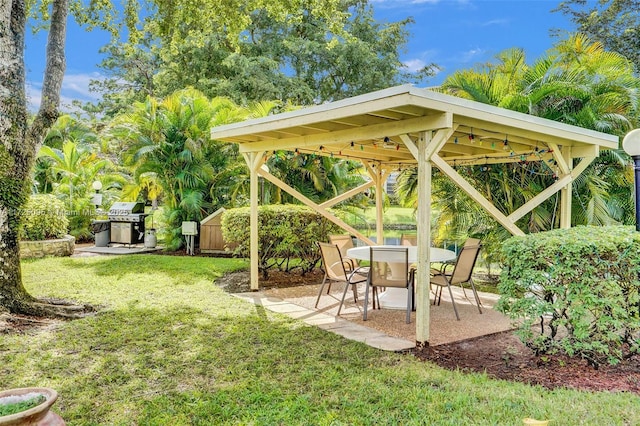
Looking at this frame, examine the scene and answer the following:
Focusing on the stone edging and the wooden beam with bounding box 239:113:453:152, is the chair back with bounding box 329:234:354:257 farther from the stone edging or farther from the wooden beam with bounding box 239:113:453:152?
the stone edging

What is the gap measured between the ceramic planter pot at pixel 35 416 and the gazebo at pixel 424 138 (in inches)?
138

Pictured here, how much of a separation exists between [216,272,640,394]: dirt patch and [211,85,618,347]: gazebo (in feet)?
1.44

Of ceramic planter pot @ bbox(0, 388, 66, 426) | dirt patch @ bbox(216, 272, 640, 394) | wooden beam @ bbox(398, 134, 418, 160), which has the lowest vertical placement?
dirt patch @ bbox(216, 272, 640, 394)

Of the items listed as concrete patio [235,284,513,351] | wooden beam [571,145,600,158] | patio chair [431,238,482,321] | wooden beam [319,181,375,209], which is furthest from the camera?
wooden beam [319,181,375,209]

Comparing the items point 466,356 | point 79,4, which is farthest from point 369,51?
point 466,356

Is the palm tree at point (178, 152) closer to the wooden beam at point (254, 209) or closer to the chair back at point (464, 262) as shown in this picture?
the wooden beam at point (254, 209)

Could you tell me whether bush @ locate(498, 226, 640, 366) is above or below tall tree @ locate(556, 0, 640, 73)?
below

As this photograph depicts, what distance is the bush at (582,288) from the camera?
13.4ft

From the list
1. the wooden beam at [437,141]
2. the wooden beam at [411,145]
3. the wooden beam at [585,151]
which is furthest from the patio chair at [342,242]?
the wooden beam at [585,151]

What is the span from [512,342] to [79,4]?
32.3 feet

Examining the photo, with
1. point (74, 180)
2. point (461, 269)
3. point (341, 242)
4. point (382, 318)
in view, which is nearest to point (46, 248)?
point (74, 180)

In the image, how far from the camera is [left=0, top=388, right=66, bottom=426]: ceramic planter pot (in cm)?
233

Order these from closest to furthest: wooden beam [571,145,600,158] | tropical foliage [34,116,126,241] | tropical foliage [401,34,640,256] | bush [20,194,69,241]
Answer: wooden beam [571,145,600,158] < tropical foliage [401,34,640,256] < bush [20,194,69,241] < tropical foliage [34,116,126,241]

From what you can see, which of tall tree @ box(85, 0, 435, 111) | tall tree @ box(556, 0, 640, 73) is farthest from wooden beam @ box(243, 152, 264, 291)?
tall tree @ box(556, 0, 640, 73)
